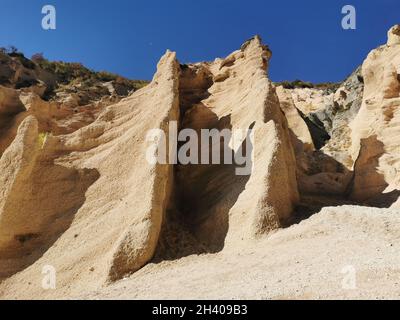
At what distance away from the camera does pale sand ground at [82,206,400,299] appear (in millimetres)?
7309

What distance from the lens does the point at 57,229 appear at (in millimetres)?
11422

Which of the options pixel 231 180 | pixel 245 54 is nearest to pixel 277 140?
pixel 231 180

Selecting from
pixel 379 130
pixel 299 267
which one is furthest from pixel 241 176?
pixel 379 130

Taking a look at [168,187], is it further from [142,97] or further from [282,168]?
[142,97]

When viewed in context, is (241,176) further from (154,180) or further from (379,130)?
(379,130)

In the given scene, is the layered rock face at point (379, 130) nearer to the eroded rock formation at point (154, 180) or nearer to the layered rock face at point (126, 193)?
the eroded rock formation at point (154, 180)

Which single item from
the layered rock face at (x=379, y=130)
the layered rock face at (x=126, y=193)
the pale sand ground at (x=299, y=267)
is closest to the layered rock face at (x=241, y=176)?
the layered rock face at (x=126, y=193)

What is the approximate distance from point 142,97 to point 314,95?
89.4 ft

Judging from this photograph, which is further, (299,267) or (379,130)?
(379,130)

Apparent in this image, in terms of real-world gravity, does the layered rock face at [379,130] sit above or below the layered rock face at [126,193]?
→ above

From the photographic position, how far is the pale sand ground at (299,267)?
7.31 meters

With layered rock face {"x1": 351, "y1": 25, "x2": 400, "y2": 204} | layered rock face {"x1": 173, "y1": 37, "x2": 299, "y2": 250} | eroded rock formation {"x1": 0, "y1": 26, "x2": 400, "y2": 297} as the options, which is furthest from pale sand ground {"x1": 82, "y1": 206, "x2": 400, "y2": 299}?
layered rock face {"x1": 351, "y1": 25, "x2": 400, "y2": 204}

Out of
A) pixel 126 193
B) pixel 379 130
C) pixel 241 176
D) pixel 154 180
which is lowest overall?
pixel 126 193

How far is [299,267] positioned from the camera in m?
8.40
